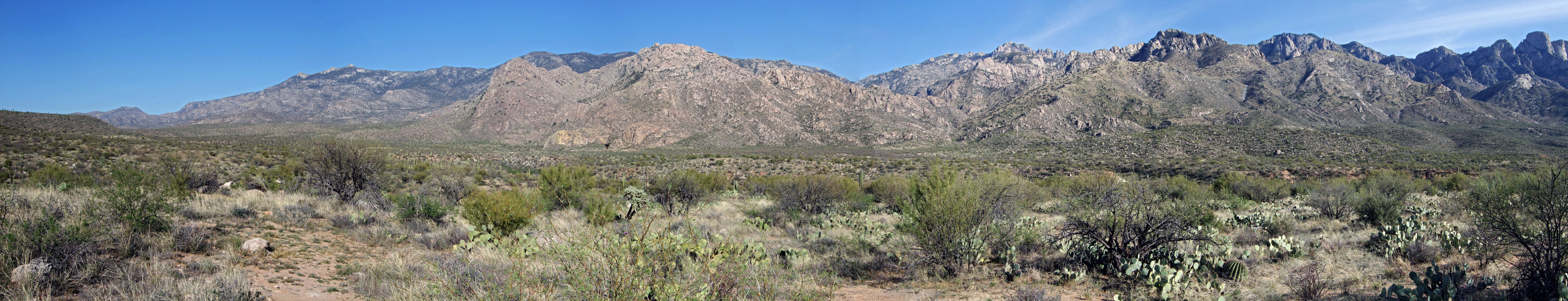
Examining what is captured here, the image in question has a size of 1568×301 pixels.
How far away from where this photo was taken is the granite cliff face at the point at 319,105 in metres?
130

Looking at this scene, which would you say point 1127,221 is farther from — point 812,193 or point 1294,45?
point 1294,45

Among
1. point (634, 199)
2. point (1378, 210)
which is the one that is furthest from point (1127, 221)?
point (1378, 210)

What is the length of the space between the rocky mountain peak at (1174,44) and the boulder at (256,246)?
139217 mm

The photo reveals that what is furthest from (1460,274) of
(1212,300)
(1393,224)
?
(1393,224)

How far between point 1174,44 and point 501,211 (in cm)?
15858

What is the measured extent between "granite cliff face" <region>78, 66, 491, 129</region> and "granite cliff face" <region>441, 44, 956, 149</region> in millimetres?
28169

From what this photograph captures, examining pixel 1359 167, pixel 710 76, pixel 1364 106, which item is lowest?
pixel 1359 167

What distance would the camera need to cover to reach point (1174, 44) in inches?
5079

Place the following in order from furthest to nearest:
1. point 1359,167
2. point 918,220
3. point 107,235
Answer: point 1359,167 → point 918,220 → point 107,235

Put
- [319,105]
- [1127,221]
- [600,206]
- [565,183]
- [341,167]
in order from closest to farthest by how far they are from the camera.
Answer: [1127,221]
[600,206]
[341,167]
[565,183]
[319,105]

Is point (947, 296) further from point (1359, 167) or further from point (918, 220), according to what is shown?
point (1359, 167)

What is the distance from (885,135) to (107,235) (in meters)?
87.7

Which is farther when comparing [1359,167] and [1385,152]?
[1385,152]

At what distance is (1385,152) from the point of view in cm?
4722
